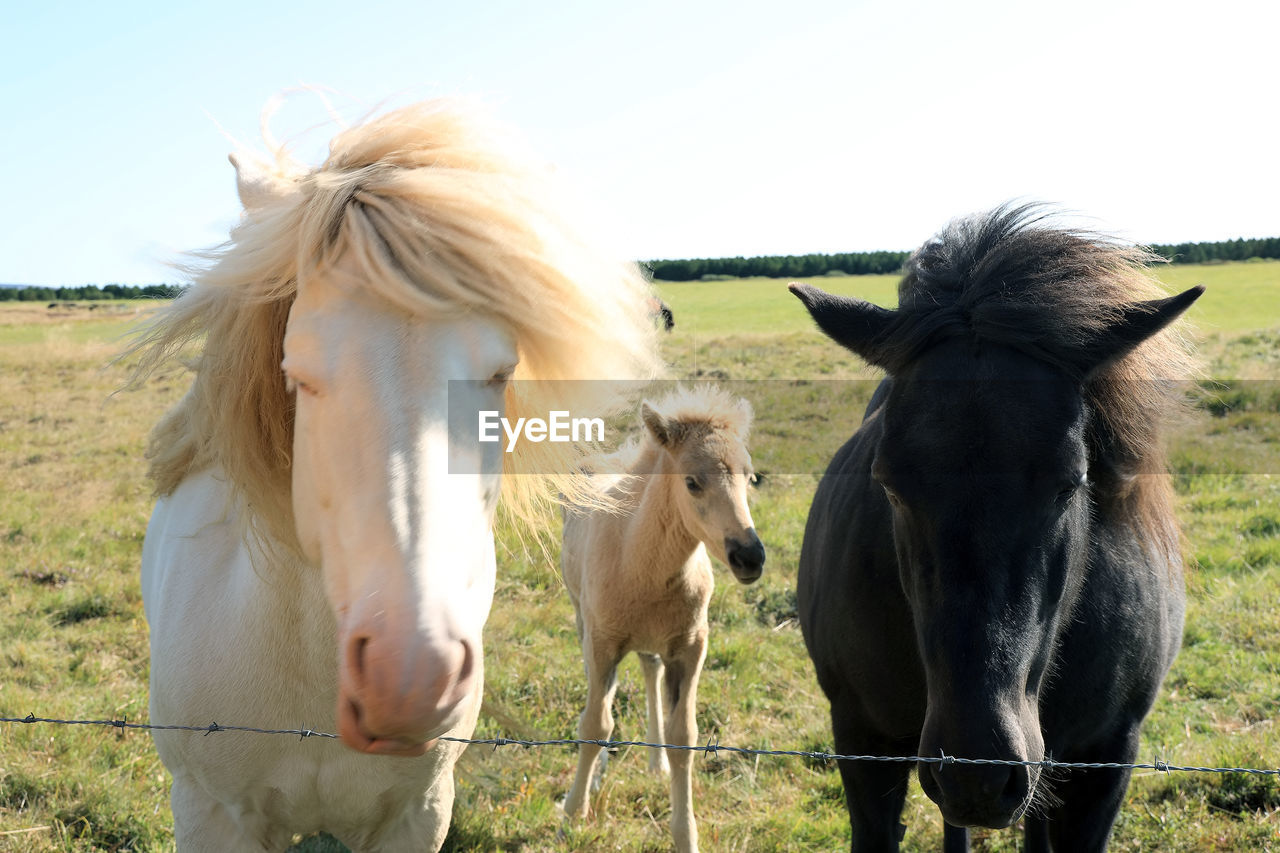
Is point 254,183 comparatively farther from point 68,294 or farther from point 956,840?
point 68,294

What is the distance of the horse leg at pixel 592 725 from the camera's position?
4.01 meters

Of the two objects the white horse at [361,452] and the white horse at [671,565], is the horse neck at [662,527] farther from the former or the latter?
the white horse at [361,452]

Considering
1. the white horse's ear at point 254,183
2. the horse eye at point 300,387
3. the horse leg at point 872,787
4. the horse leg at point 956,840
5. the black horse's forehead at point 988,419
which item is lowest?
the horse leg at point 956,840

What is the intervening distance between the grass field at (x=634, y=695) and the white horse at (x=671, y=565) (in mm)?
329

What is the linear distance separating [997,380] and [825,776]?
280 cm

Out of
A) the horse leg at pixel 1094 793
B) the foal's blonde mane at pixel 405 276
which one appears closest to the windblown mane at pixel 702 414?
the horse leg at pixel 1094 793

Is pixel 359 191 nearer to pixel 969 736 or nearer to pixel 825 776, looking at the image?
pixel 969 736

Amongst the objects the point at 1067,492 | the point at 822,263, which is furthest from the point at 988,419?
the point at 822,263

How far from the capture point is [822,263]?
156ft

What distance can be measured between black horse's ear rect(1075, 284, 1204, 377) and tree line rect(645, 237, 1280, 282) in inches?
1513

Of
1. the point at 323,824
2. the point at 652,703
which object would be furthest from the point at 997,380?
the point at 652,703

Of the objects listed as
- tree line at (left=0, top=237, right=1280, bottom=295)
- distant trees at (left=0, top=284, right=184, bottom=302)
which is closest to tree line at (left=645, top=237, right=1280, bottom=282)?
tree line at (left=0, top=237, right=1280, bottom=295)

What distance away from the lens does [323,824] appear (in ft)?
7.22

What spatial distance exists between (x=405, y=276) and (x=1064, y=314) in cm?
150
